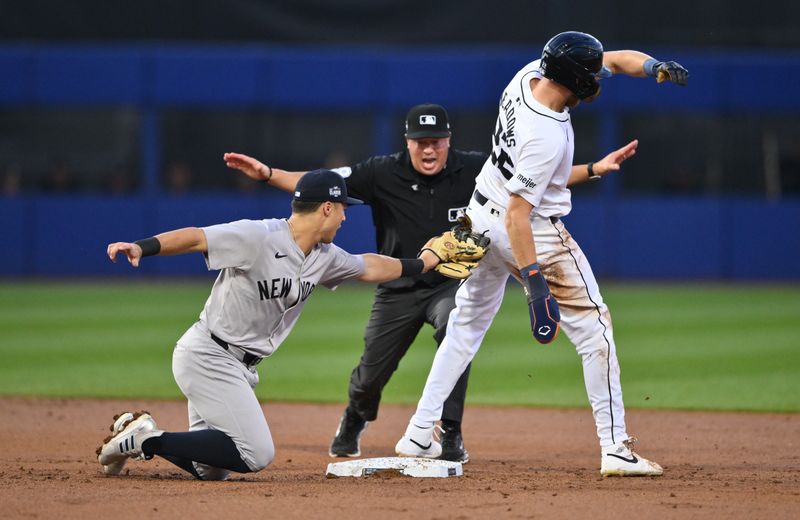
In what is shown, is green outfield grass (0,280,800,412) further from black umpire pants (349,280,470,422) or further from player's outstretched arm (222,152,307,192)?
player's outstretched arm (222,152,307,192)

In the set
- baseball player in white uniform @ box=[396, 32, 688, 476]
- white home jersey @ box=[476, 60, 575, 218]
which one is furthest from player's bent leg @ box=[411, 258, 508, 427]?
white home jersey @ box=[476, 60, 575, 218]

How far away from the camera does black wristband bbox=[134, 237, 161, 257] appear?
16.0 feet

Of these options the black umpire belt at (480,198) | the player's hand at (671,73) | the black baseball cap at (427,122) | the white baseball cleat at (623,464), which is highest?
the player's hand at (671,73)

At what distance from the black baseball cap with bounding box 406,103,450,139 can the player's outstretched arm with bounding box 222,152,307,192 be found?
700 millimetres

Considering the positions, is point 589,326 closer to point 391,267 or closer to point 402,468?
point 391,267

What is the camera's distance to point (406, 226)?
6.81 m

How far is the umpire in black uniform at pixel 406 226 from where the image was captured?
6566mm

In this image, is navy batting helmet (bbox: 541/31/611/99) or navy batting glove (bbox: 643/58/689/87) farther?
navy batting glove (bbox: 643/58/689/87)

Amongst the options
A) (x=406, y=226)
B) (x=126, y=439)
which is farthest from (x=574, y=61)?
(x=126, y=439)

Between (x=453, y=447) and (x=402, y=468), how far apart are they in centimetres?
71

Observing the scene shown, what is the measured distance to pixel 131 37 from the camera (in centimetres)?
2198

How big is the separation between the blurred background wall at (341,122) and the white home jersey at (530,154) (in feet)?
49.2

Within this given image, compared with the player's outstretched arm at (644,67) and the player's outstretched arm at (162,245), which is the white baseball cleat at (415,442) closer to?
the player's outstretched arm at (162,245)

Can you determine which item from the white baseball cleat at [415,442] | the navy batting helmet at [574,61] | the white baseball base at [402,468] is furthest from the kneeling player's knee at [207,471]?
the navy batting helmet at [574,61]
